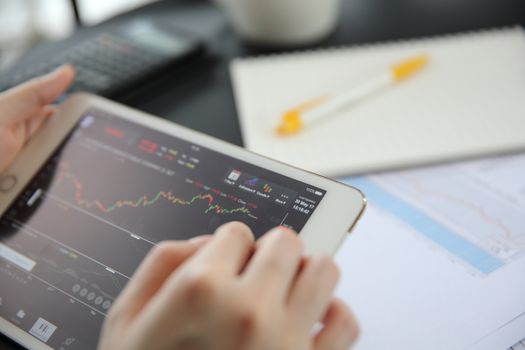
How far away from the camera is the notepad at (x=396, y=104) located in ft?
1.69

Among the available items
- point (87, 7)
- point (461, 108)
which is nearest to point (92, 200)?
point (461, 108)

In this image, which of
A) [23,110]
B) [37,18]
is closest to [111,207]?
[23,110]

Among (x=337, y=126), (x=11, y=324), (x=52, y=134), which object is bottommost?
(x=11, y=324)

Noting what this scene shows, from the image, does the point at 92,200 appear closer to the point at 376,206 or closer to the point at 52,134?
the point at 52,134

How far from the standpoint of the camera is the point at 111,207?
0.43 m

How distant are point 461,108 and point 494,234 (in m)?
0.17

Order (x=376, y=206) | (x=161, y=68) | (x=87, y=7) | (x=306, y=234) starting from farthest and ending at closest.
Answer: (x=87, y=7), (x=161, y=68), (x=376, y=206), (x=306, y=234)

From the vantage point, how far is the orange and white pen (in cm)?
55

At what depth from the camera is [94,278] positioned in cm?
39

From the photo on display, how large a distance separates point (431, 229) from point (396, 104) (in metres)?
0.17

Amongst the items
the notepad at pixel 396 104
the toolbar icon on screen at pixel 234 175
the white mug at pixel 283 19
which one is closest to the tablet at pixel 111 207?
the toolbar icon on screen at pixel 234 175

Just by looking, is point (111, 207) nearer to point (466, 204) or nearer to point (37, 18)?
point (466, 204)

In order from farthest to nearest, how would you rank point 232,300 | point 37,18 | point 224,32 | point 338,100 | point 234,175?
point 37,18
point 224,32
point 338,100
point 234,175
point 232,300

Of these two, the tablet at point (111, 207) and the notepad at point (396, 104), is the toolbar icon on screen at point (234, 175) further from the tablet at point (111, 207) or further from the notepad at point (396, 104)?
the notepad at point (396, 104)
